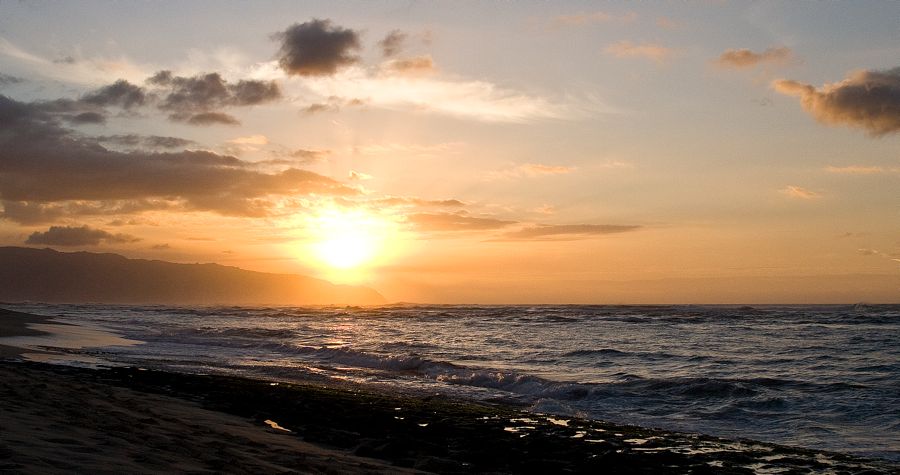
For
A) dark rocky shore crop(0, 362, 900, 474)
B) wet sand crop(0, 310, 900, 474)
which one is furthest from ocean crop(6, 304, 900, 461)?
wet sand crop(0, 310, 900, 474)

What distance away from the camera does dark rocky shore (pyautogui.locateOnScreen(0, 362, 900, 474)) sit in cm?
1032

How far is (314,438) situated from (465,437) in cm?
272

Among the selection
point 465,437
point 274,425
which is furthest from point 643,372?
point 274,425

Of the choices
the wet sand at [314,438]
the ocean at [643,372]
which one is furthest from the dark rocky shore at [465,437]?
the ocean at [643,372]

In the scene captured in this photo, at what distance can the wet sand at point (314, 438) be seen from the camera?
7.95 meters

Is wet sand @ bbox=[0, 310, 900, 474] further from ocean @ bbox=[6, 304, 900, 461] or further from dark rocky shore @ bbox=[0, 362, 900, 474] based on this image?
ocean @ bbox=[6, 304, 900, 461]

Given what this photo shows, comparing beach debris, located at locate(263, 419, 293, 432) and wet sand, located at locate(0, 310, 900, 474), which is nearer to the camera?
wet sand, located at locate(0, 310, 900, 474)

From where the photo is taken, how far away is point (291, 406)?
14.6m

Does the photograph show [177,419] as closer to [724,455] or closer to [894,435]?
[724,455]

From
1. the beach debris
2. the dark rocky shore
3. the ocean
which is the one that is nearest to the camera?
the dark rocky shore

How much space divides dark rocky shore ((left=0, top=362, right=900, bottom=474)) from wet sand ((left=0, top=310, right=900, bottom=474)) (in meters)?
0.03

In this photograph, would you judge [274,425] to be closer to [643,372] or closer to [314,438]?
[314,438]

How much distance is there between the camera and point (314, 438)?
38.0ft

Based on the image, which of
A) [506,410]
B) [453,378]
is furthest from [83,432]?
[453,378]
